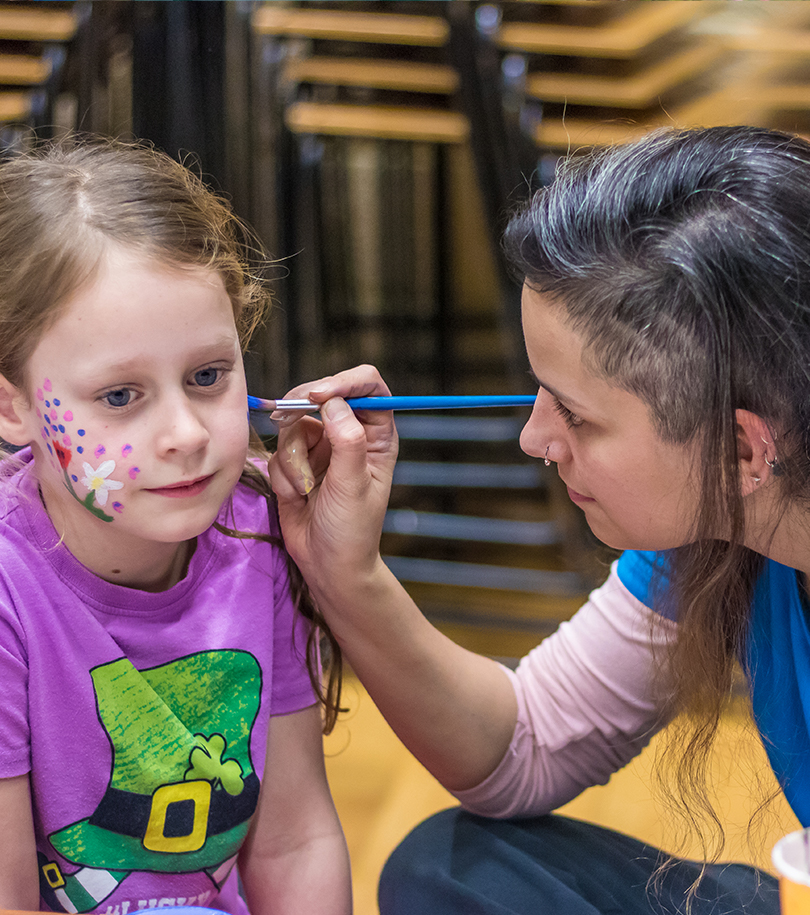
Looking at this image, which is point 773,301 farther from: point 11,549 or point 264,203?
point 264,203

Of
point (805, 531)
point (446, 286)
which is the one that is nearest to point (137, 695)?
point (805, 531)

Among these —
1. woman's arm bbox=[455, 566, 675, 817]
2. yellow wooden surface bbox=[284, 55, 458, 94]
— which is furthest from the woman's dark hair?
yellow wooden surface bbox=[284, 55, 458, 94]

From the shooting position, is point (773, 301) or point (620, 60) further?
point (620, 60)

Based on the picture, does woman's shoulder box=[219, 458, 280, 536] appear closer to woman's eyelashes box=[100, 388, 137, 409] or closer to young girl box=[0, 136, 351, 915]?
young girl box=[0, 136, 351, 915]

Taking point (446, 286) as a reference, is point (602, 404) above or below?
above

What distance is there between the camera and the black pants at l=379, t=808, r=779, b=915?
0.97m

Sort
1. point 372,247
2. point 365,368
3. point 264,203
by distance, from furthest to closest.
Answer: point 372,247 < point 264,203 < point 365,368

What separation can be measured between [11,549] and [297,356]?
166 centimetres

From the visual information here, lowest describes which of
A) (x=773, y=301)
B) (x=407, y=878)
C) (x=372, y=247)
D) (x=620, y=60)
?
(x=407, y=878)

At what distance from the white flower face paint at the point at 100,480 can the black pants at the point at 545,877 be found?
53 centimetres

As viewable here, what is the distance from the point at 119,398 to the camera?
778mm

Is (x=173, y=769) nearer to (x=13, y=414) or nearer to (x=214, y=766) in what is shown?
(x=214, y=766)

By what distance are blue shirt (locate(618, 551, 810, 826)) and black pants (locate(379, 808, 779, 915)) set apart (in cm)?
12

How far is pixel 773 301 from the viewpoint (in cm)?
76
